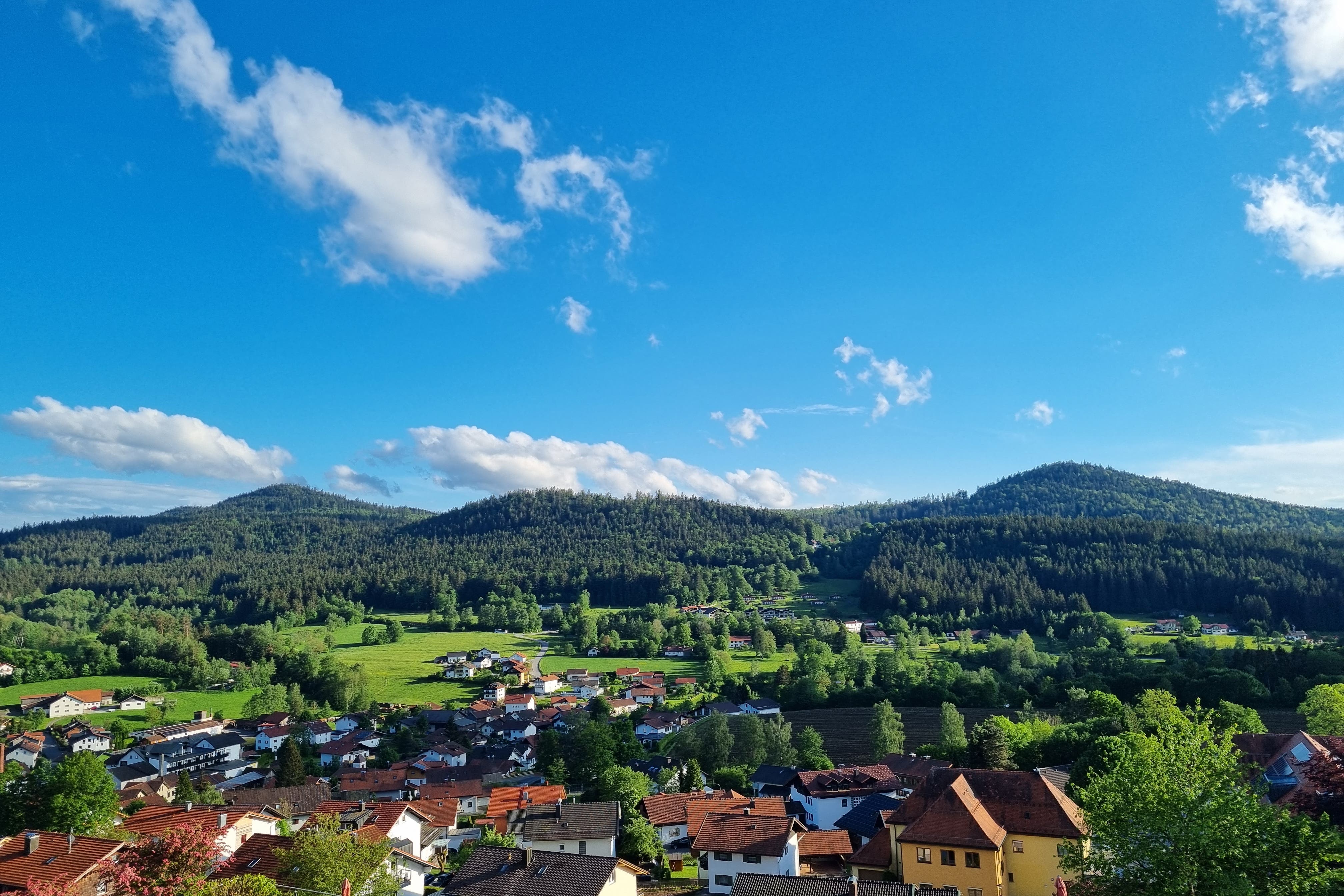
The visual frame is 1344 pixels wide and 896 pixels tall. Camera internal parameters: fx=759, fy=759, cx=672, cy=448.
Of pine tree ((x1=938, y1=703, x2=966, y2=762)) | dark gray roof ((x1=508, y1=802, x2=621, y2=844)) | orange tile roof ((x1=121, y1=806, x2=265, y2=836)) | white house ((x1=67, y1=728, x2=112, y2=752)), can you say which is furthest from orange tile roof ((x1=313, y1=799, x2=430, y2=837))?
white house ((x1=67, y1=728, x2=112, y2=752))

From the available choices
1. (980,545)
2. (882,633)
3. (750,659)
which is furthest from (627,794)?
(980,545)

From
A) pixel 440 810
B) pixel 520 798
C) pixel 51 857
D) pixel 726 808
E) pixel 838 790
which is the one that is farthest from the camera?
pixel 520 798

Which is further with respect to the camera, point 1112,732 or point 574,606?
point 574,606

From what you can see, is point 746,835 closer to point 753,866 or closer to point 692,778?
point 753,866

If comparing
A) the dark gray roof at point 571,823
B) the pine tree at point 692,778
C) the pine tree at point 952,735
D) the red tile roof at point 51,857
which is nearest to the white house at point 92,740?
the dark gray roof at point 571,823

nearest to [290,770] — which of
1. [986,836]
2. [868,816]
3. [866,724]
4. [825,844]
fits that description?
[825,844]

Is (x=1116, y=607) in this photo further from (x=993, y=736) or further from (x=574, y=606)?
(x=993, y=736)
